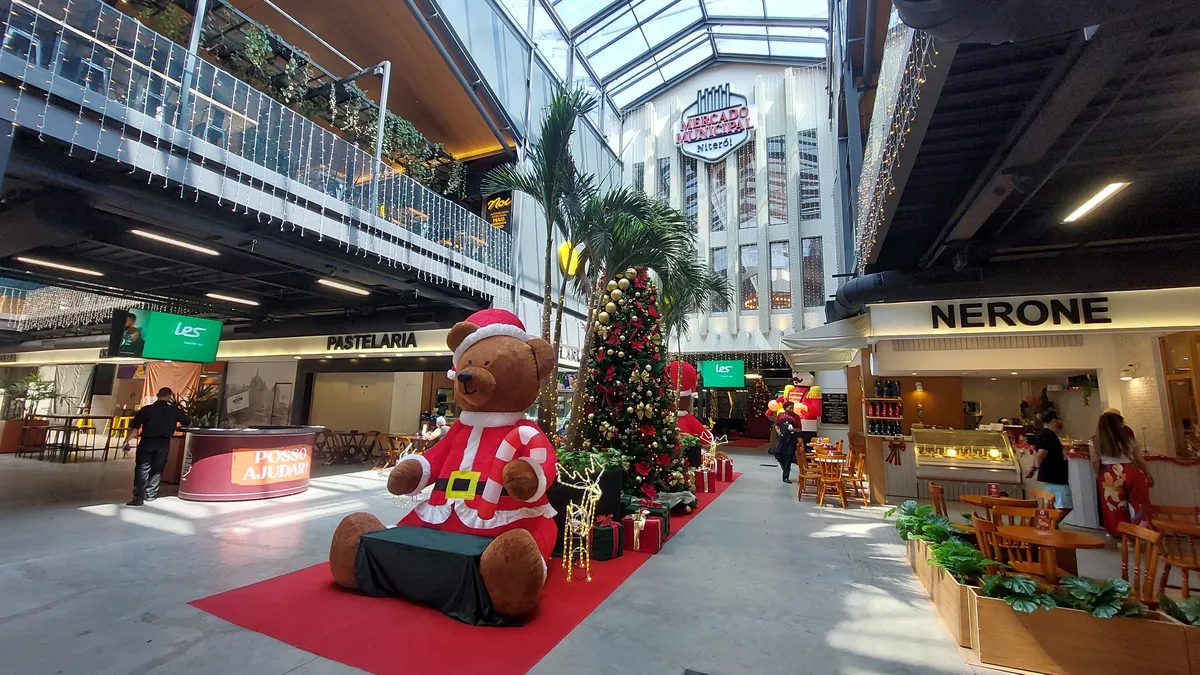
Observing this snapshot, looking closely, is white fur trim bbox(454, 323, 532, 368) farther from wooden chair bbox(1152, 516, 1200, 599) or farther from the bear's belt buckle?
wooden chair bbox(1152, 516, 1200, 599)

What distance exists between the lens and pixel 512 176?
243 inches

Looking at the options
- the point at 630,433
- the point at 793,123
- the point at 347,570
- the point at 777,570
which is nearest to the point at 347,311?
the point at 630,433

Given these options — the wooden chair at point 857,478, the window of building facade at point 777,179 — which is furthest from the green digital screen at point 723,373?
the wooden chair at point 857,478

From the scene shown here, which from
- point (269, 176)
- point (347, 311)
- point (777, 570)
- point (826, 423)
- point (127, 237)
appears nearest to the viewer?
point (777, 570)

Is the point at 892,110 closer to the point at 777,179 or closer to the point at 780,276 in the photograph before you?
the point at 780,276

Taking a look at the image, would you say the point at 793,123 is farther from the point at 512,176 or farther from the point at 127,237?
the point at 127,237

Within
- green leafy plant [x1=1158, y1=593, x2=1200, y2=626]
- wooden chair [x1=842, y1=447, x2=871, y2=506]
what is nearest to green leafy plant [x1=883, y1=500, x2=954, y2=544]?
green leafy plant [x1=1158, y1=593, x2=1200, y2=626]

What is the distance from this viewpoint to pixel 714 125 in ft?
62.5

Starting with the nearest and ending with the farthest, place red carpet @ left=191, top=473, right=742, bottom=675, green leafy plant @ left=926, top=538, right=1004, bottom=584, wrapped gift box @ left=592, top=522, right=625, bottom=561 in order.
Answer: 1. red carpet @ left=191, top=473, right=742, bottom=675
2. green leafy plant @ left=926, top=538, right=1004, bottom=584
3. wrapped gift box @ left=592, top=522, right=625, bottom=561

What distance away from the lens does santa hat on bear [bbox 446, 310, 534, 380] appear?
14.1 ft

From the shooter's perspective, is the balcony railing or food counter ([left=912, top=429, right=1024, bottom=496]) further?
food counter ([left=912, top=429, right=1024, bottom=496])

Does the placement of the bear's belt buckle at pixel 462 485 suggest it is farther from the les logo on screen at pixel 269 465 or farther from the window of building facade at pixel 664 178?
the window of building facade at pixel 664 178

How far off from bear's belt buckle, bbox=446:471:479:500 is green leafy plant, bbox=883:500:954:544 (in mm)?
3726

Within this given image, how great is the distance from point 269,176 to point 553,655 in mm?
6220
